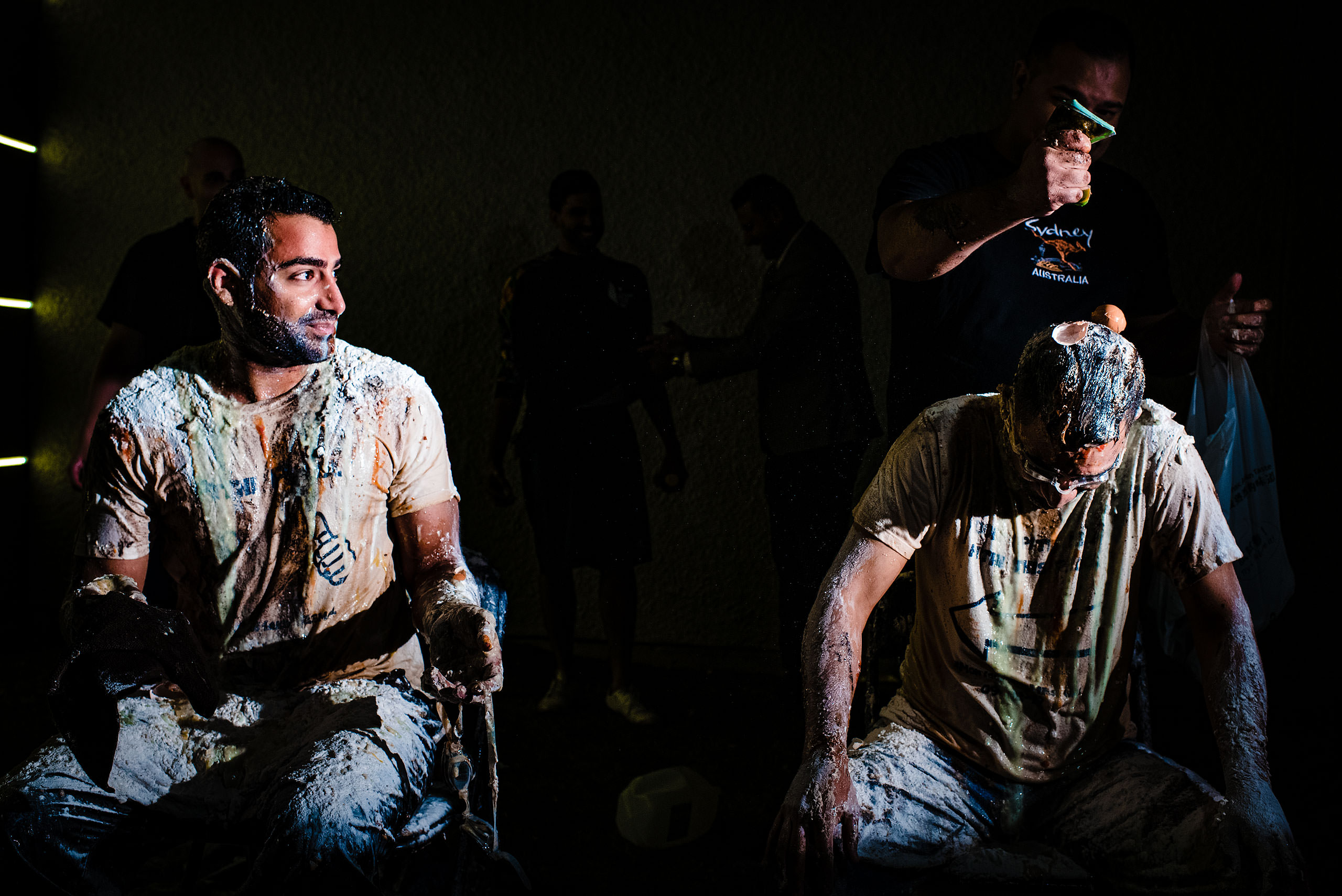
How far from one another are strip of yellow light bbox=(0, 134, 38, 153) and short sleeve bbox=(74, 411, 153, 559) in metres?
3.27

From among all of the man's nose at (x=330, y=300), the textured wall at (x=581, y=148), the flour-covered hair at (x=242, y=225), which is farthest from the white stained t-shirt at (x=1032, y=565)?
the textured wall at (x=581, y=148)

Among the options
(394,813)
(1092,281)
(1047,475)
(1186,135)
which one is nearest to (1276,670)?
(1186,135)

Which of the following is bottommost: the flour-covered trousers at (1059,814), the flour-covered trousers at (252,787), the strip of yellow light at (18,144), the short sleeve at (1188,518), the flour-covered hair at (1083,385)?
the flour-covered trousers at (1059,814)

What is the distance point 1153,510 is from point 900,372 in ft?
2.09

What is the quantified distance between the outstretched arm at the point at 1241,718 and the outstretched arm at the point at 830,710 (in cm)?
52

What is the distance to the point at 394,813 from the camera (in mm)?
1427

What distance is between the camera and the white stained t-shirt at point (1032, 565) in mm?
1567

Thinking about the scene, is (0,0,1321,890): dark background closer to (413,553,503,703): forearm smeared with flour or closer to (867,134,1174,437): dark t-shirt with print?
(867,134,1174,437): dark t-shirt with print

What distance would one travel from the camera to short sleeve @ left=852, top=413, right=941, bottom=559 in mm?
1614

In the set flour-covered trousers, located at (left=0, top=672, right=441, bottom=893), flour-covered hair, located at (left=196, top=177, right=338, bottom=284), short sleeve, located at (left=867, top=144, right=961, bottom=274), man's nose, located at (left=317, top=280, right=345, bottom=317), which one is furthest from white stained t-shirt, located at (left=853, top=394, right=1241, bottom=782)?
flour-covered hair, located at (left=196, top=177, right=338, bottom=284)

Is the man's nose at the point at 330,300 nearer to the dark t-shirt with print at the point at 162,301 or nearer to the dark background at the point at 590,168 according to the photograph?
the dark t-shirt with print at the point at 162,301

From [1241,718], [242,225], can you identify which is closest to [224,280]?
[242,225]

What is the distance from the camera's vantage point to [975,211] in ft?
5.50

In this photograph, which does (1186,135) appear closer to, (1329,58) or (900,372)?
(1329,58)
